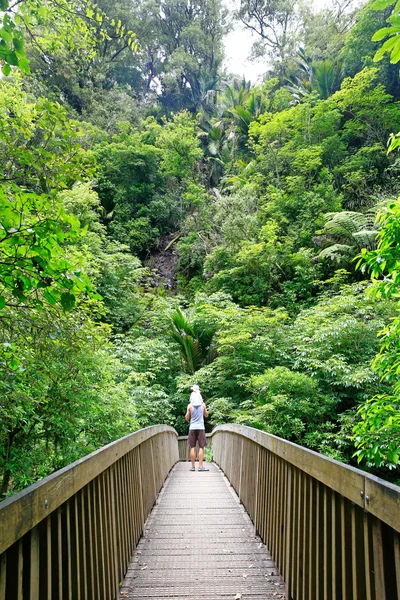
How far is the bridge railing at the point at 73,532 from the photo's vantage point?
1.13 m

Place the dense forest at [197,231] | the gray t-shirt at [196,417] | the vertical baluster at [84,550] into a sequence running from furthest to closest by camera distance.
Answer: the gray t-shirt at [196,417]
the dense forest at [197,231]
the vertical baluster at [84,550]

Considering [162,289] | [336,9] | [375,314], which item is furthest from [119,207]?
[336,9]

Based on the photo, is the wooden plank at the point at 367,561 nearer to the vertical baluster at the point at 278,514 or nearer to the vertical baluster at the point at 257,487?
the vertical baluster at the point at 278,514

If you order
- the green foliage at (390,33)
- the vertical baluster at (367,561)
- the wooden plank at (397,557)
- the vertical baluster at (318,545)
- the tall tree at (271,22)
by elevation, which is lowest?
the vertical baluster at (318,545)

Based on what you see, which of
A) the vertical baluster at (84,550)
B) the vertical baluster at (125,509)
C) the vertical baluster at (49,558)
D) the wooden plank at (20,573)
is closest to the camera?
the wooden plank at (20,573)

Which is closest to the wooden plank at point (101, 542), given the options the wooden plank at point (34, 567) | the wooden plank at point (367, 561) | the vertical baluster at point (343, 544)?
the wooden plank at point (34, 567)

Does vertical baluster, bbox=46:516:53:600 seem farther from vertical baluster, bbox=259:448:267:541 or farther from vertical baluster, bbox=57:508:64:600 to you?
vertical baluster, bbox=259:448:267:541

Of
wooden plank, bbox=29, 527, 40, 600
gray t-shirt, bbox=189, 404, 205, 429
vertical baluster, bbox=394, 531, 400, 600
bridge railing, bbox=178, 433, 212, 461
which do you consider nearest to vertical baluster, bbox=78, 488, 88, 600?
wooden plank, bbox=29, 527, 40, 600

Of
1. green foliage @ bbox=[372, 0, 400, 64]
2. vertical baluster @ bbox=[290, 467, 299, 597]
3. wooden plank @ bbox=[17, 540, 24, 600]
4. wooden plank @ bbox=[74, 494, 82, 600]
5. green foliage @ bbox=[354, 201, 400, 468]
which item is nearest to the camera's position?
wooden plank @ bbox=[17, 540, 24, 600]

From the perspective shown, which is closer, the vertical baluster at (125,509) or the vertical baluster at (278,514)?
the vertical baluster at (278,514)

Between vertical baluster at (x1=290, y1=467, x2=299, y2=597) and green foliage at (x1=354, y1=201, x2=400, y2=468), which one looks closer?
vertical baluster at (x1=290, y1=467, x2=299, y2=597)

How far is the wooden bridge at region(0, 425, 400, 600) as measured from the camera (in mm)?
1218

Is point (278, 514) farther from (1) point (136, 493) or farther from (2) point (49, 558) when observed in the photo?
(2) point (49, 558)

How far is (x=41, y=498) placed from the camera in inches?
51.4
